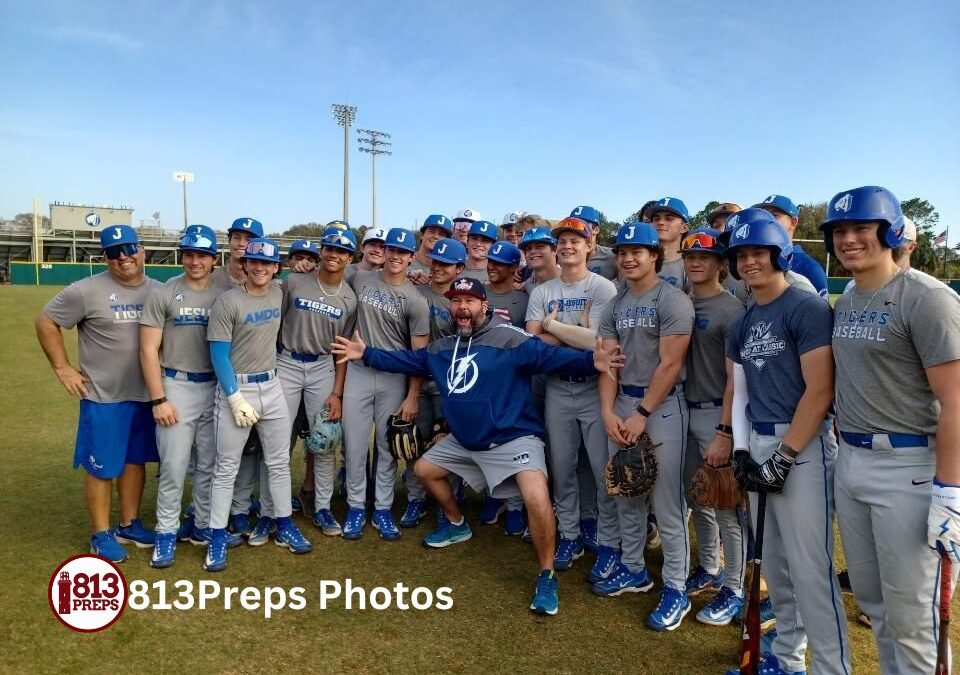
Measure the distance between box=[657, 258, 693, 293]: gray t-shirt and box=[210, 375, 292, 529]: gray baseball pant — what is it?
305cm

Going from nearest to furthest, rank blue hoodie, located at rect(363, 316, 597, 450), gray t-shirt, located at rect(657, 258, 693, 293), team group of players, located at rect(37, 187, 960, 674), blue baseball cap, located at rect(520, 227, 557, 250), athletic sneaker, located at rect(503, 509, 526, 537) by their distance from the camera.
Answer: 1. team group of players, located at rect(37, 187, 960, 674)
2. blue hoodie, located at rect(363, 316, 597, 450)
3. gray t-shirt, located at rect(657, 258, 693, 293)
4. blue baseball cap, located at rect(520, 227, 557, 250)
5. athletic sneaker, located at rect(503, 509, 526, 537)

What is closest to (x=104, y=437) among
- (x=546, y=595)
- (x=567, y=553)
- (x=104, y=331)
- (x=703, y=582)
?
(x=104, y=331)

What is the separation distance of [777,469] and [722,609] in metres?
1.44

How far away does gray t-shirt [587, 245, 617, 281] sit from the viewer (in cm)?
555

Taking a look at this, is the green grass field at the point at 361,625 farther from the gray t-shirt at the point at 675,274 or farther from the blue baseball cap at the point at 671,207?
the blue baseball cap at the point at 671,207

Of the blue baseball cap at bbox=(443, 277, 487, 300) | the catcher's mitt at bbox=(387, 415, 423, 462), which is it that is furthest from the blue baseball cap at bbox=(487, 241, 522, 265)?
the catcher's mitt at bbox=(387, 415, 423, 462)

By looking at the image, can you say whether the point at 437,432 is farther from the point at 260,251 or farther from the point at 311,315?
the point at 260,251

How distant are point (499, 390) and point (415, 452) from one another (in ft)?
3.12

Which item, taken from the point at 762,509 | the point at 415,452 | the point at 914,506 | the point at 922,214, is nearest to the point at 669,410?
the point at 762,509

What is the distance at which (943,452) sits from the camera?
2416 mm

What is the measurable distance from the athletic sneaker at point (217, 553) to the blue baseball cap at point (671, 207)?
4.10 m

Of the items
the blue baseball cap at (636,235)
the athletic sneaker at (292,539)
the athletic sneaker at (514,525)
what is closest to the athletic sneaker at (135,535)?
the athletic sneaker at (292,539)

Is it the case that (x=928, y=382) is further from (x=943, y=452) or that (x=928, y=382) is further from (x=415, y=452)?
(x=415, y=452)

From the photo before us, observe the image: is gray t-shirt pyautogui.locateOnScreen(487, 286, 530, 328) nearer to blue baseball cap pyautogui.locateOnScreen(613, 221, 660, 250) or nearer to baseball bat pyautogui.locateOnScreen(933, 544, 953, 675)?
blue baseball cap pyautogui.locateOnScreen(613, 221, 660, 250)
